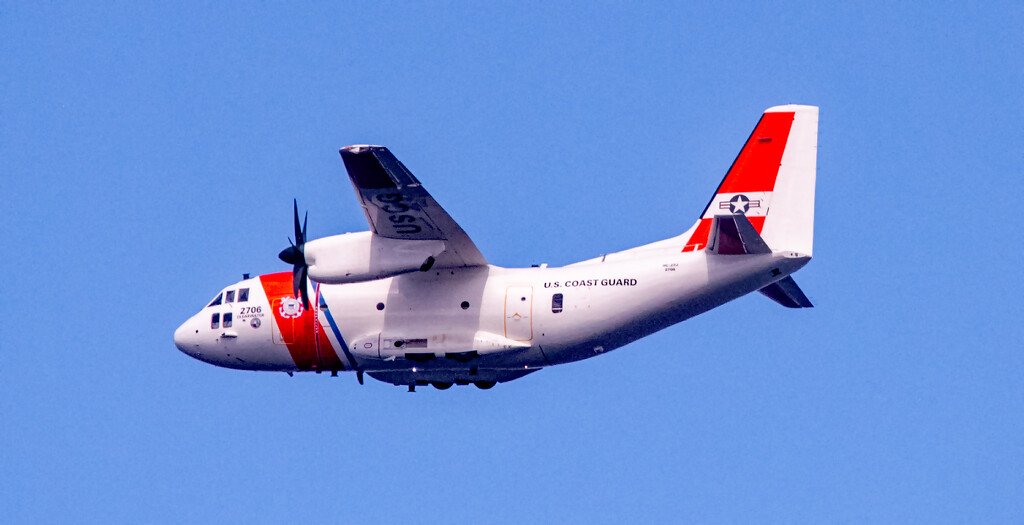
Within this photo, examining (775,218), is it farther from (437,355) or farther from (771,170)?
(437,355)

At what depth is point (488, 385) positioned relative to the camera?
116ft

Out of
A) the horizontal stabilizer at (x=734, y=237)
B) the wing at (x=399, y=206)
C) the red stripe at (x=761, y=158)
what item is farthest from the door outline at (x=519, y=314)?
the red stripe at (x=761, y=158)

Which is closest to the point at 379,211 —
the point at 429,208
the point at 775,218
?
the point at 429,208

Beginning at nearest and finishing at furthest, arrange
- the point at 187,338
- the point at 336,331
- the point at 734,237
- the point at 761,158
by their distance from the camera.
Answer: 1. the point at 734,237
2. the point at 761,158
3. the point at 336,331
4. the point at 187,338

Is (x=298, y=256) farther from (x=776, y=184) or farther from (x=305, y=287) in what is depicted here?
(x=776, y=184)

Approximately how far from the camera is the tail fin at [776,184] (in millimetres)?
32344

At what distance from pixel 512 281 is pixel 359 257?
3344mm

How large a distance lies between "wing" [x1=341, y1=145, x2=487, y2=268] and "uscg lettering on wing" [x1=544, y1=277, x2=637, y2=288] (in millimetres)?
1678

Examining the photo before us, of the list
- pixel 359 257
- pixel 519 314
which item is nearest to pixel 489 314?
pixel 519 314

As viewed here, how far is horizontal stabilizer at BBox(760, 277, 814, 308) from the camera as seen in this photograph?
34.0 meters

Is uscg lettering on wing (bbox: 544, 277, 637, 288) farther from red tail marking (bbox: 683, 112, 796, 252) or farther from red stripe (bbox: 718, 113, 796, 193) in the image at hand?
red stripe (bbox: 718, 113, 796, 193)

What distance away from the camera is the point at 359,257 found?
32.5 metres

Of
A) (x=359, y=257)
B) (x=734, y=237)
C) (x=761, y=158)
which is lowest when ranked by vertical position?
(x=359, y=257)

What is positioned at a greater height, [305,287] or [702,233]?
[702,233]
